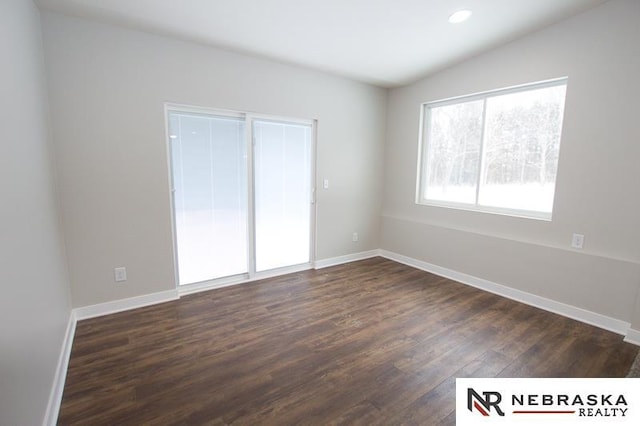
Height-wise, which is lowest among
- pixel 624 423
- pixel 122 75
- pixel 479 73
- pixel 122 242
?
pixel 624 423

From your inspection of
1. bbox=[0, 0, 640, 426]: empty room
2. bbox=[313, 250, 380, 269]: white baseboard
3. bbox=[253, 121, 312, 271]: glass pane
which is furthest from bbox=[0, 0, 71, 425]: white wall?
bbox=[313, 250, 380, 269]: white baseboard

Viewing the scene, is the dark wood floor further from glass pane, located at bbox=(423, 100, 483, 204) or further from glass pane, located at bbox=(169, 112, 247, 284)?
glass pane, located at bbox=(423, 100, 483, 204)

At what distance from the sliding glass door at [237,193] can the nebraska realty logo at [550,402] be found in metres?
2.56

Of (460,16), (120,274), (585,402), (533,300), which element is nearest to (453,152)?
(460,16)

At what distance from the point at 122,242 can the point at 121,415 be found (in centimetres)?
160

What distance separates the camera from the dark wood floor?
5.57 feet

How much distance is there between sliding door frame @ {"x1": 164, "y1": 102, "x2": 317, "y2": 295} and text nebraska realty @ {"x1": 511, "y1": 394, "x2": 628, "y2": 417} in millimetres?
2773

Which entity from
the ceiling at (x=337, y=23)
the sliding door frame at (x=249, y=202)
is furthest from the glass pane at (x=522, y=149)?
the sliding door frame at (x=249, y=202)

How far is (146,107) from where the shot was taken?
8.93ft

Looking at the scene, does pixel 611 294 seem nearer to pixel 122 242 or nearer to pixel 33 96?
pixel 122 242

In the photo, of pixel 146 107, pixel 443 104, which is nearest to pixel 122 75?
pixel 146 107

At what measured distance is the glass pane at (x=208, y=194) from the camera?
3.02 metres

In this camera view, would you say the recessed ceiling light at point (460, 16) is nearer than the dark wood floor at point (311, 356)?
No

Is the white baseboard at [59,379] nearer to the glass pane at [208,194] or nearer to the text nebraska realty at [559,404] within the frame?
the glass pane at [208,194]
